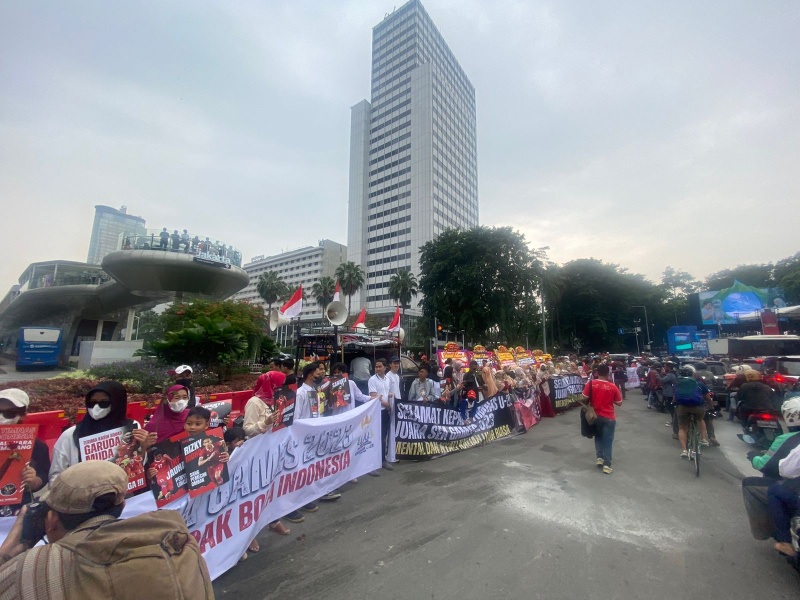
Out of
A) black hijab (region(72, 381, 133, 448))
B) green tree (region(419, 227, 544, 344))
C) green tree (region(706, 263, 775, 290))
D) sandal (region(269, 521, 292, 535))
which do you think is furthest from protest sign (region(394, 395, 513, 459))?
green tree (region(706, 263, 775, 290))

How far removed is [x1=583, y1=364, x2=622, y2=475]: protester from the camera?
6.39 m

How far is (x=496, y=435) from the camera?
8625 millimetres

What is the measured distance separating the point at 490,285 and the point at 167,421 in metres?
32.5

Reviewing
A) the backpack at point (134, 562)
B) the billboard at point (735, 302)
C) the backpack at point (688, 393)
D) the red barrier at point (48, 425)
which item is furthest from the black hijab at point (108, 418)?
the billboard at point (735, 302)

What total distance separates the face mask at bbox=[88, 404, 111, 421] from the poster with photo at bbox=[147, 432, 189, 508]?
70 cm

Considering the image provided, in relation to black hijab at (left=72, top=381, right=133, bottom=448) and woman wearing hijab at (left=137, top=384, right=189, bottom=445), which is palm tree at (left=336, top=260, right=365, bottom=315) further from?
black hijab at (left=72, top=381, right=133, bottom=448)

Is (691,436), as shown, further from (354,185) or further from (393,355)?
(354,185)

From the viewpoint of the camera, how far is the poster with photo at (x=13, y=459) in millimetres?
2574

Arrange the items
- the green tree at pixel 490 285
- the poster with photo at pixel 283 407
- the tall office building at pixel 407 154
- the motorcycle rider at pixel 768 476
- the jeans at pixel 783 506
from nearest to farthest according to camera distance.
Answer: the jeans at pixel 783 506 < the motorcycle rider at pixel 768 476 < the poster with photo at pixel 283 407 < the green tree at pixel 490 285 < the tall office building at pixel 407 154

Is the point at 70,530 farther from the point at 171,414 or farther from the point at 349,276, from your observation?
the point at 349,276

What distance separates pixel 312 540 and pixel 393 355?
10.3 meters

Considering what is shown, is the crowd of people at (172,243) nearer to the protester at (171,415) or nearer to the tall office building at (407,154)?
the protester at (171,415)

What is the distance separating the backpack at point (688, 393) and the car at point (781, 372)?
3.17m

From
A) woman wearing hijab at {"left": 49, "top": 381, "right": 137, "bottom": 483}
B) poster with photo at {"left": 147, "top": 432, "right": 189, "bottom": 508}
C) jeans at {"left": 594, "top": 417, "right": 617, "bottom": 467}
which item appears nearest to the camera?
poster with photo at {"left": 147, "top": 432, "right": 189, "bottom": 508}
